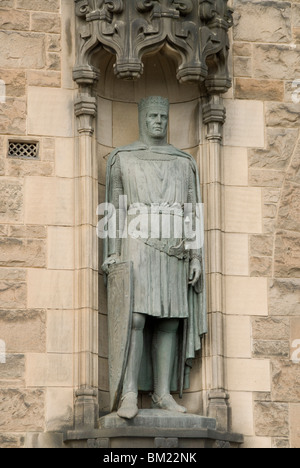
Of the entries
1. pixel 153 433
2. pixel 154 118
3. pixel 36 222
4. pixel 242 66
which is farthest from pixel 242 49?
pixel 153 433

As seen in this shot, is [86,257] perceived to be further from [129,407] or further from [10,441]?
[10,441]

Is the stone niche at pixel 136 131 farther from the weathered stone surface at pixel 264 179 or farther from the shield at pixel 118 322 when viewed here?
the weathered stone surface at pixel 264 179

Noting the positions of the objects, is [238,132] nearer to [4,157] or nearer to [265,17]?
[265,17]

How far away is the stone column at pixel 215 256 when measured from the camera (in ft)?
44.3

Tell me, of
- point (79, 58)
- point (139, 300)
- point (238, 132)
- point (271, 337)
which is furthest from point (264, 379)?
point (79, 58)

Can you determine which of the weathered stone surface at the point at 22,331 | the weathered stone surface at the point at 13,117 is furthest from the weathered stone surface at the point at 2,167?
the weathered stone surface at the point at 22,331

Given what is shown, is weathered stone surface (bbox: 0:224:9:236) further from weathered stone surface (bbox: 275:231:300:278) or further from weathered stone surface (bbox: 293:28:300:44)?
weathered stone surface (bbox: 293:28:300:44)

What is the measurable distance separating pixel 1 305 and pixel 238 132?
8.20ft

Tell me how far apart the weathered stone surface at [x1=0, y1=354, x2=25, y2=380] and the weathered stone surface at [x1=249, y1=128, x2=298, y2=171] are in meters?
2.56

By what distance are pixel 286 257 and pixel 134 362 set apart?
1618 mm

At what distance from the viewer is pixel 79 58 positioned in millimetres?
13859

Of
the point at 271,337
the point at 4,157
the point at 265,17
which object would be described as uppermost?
the point at 265,17

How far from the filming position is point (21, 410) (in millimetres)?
13266

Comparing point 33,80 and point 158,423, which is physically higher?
point 33,80
